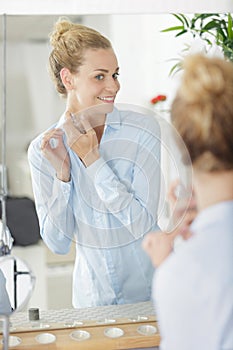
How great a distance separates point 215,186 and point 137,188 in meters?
0.51

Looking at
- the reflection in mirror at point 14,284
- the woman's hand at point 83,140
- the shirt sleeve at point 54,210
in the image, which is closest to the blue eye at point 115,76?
the woman's hand at point 83,140

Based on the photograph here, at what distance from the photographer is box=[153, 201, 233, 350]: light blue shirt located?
33.0 inches

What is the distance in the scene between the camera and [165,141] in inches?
55.0

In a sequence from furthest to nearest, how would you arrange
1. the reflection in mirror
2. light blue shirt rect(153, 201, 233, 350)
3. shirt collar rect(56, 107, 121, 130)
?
1. shirt collar rect(56, 107, 121, 130)
2. the reflection in mirror
3. light blue shirt rect(153, 201, 233, 350)

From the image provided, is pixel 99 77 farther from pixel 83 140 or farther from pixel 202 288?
pixel 202 288

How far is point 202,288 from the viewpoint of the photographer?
84 centimetres

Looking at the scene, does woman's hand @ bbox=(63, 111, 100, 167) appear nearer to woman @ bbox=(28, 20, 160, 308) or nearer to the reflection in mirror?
woman @ bbox=(28, 20, 160, 308)

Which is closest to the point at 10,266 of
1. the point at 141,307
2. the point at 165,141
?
the point at 141,307

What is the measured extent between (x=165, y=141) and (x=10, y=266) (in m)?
0.42

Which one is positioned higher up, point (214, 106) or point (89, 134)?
point (89, 134)

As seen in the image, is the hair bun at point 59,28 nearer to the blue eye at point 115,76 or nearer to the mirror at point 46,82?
the mirror at point 46,82

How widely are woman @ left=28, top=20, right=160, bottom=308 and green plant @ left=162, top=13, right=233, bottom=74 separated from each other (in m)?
0.19

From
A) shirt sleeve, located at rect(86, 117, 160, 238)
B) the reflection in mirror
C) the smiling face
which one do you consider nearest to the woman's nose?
the smiling face

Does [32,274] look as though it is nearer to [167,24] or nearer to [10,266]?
[10,266]
